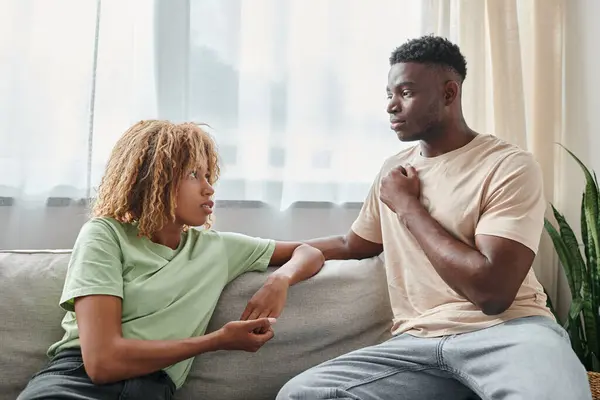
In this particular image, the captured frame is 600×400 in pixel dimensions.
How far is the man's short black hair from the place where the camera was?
186 cm

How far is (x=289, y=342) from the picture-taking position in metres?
1.78

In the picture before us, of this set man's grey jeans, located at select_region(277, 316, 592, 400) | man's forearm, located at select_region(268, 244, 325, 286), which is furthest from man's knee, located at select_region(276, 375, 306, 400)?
man's forearm, located at select_region(268, 244, 325, 286)

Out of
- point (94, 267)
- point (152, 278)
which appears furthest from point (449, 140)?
point (94, 267)

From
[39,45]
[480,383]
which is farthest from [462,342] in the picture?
[39,45]

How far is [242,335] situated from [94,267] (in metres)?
0.39

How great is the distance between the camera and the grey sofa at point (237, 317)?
1.68 metres

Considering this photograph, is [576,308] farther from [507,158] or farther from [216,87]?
[216,87]

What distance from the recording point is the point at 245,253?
182 cm

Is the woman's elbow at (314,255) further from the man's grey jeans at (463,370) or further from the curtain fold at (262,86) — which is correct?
the curtain fold at (262,86)

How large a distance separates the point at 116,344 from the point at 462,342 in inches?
32.3

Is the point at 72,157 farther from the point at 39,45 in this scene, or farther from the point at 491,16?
the point at 491,16

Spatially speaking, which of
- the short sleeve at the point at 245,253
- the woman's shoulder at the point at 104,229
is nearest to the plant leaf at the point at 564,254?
the short sleeve at the point at 245,253

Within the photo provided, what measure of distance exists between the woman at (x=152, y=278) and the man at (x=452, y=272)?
275mm

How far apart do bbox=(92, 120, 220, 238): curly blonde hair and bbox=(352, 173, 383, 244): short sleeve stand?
549 mm
